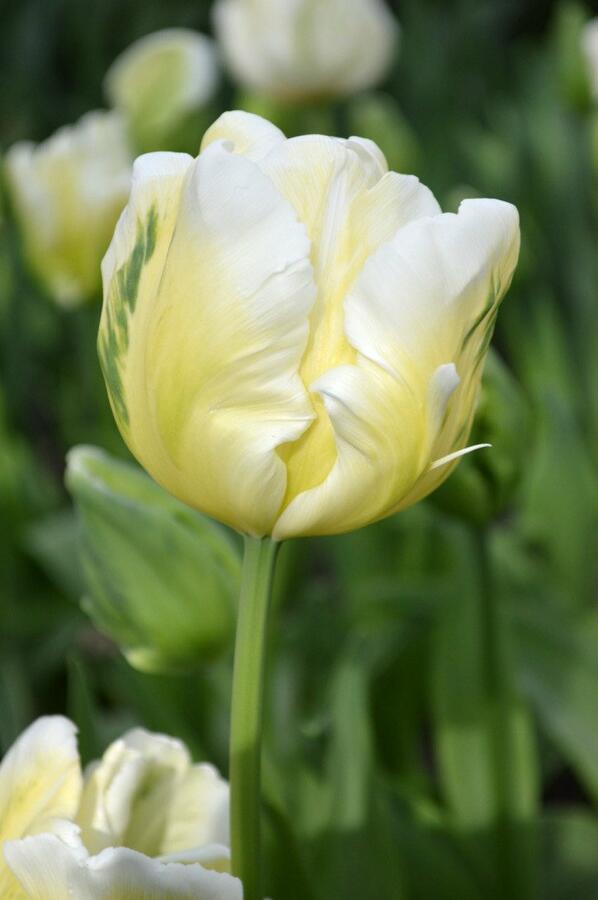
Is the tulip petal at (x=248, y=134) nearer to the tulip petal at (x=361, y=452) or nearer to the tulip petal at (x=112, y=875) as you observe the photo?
the tulip petal at (x=361, y=452)

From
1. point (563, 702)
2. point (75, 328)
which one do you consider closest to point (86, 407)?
point (75, 328)

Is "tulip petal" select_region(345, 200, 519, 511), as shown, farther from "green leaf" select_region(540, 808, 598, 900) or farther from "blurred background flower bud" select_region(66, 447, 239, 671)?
"green leaf" select_region(540, 808, 598, 900)

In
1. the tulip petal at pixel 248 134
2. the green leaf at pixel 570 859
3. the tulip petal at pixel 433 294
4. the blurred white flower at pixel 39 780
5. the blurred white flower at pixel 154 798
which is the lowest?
the green leaf at pixel 570 859

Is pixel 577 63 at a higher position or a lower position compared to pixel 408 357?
lower

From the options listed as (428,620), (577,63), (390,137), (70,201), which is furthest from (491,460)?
(577,63)

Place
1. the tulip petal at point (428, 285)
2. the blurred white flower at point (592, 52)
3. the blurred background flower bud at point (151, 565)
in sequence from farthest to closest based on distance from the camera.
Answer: the blurred white flower at point (592, 52)
the blurred background flower bud at point (151, 565)
the tulip petal at point (428, 285)

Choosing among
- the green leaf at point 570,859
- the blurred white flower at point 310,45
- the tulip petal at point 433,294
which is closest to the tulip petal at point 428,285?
the tulip petal at point 433,294

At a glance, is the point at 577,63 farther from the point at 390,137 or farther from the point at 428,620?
the point at 428,620

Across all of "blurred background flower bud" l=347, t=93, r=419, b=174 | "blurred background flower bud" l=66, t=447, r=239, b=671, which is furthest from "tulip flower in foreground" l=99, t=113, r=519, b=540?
"blurred background flower bud" l=347, t=93, r=419, b=174
